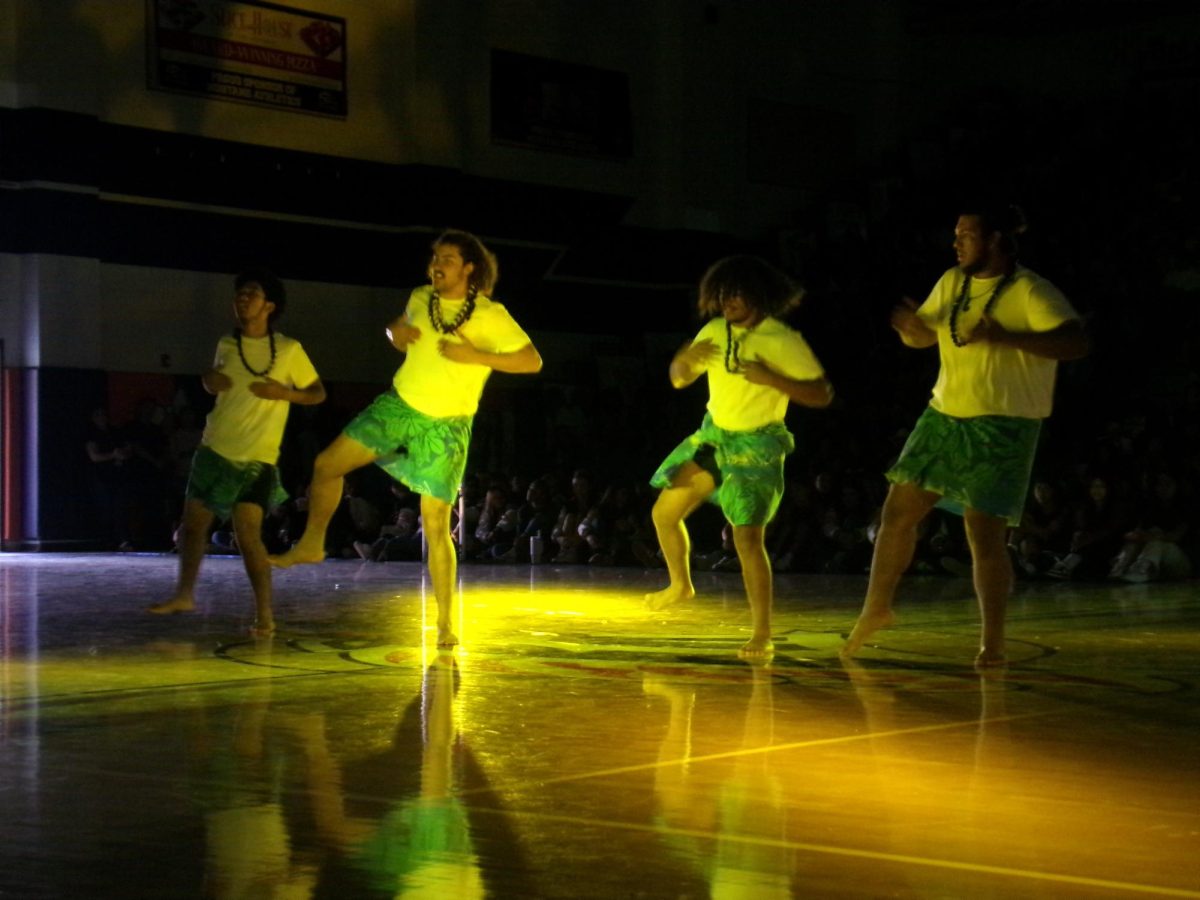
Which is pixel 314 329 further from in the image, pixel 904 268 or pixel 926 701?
pixel 926 701

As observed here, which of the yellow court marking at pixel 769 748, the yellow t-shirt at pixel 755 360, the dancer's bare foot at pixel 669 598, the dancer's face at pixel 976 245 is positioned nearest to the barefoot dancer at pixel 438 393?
the yellow t-shirt at pixel 755 360

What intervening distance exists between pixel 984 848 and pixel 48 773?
2.46m

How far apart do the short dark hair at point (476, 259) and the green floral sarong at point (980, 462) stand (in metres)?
1.97

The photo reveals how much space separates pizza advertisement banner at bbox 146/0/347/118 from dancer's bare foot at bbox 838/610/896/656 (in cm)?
1439

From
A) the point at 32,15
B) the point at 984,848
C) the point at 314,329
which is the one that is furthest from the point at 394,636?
the point at 314,329

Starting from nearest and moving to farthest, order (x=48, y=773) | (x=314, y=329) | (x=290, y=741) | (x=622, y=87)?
(x=48, y=773)
(x=290, y=741)
(x=314, y=329)
(x=622, y=87)

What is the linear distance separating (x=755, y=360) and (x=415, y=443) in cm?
152

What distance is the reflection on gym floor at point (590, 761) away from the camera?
3.97 meters

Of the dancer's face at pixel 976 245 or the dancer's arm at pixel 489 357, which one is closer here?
the dancer's face at pixel 976 245

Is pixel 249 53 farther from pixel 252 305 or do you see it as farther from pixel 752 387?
pixel 752 387

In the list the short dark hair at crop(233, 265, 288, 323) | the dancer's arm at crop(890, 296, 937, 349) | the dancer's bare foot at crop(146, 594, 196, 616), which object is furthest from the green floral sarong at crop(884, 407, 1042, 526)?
the dancer's bare foot at crop(146, 594, 196, 616)

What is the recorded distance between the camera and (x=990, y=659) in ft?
25.5

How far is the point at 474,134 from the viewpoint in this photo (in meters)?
23.6

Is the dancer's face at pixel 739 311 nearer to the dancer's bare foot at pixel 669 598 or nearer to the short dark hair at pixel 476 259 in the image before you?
the short dark hair at pixel 476 259
